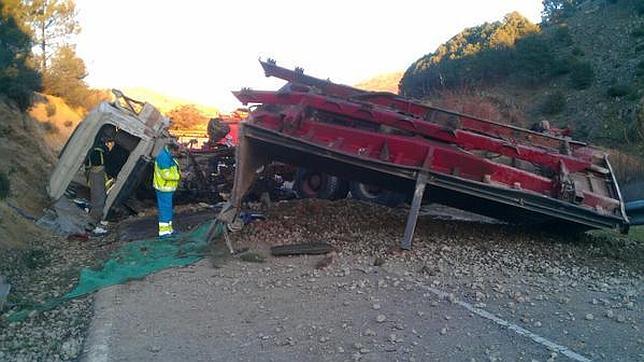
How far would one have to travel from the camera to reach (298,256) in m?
7.12

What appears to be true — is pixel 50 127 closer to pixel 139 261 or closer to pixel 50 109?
pixel 50 109

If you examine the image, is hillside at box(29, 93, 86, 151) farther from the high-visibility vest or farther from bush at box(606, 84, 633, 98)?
bush at box(606, 84, 633, 98)

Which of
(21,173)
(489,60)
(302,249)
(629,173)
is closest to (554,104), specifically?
(489,60)

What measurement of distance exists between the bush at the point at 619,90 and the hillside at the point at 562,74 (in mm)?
34

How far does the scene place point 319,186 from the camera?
11.6 m

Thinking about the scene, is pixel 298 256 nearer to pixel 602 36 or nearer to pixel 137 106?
pixel 137 106

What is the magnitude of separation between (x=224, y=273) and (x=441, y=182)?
2784 millimetres

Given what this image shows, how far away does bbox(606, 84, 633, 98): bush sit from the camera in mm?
22875

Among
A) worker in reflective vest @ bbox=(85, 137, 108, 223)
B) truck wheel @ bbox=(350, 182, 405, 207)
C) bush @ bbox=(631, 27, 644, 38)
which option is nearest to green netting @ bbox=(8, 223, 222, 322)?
worker in reflective vest @ bbox=(85, 137, 108, 223)

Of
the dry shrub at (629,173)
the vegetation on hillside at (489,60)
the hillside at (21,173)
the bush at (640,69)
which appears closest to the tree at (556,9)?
the vegetation on hillside at (489,60)

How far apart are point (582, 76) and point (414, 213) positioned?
2193 cm

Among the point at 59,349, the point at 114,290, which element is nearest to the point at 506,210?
the point at 114,290

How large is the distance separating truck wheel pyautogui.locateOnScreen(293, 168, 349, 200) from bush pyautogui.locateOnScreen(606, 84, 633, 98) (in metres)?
16.0

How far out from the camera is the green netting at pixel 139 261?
5984mm
